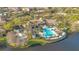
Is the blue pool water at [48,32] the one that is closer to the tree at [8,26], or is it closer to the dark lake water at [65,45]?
the dark lake water at [65,45]

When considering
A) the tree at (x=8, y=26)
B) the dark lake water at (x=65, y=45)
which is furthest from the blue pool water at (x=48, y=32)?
the tree at (x=8, y=26)

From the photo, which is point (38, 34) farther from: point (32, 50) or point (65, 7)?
point (65, 7)

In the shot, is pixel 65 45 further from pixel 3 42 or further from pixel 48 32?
pixel 3 42

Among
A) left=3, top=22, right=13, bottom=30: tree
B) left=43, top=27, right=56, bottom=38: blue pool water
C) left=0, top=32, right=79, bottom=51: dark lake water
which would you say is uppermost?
left=3, top=22, right=13, bottom=30: tree

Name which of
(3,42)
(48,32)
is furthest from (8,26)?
(48,32)

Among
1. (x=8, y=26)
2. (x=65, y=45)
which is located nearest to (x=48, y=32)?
(x=65, y=45)

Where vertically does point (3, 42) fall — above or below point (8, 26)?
below

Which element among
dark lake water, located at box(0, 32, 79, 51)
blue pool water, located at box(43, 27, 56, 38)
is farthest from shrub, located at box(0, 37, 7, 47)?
blue pool water, located at box(43, 27, 56, 38)

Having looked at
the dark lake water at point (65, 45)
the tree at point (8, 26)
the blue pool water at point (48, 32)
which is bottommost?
the dark lake water at point (65, 45)

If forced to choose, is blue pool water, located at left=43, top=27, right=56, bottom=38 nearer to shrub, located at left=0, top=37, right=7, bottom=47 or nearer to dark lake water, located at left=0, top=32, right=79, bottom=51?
dark lake water, located at left=0, top=32, right=79, bottom=51

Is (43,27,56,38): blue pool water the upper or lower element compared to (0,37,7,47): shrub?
upper
